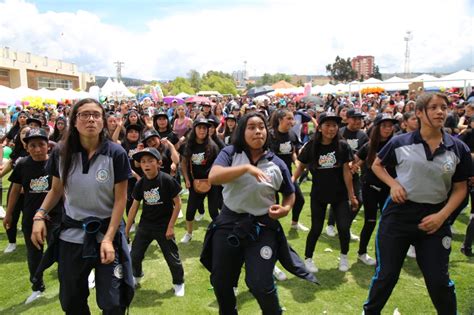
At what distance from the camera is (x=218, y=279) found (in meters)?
2.89

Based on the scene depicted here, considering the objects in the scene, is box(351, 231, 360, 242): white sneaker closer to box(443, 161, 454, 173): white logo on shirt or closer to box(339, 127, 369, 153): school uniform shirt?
box(339, 127, 369, 153): school uniform shirt

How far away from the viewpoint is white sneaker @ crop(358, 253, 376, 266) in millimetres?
4949

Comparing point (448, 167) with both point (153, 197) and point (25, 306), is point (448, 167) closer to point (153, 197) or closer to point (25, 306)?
point (153, 197)

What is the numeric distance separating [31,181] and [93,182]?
2.14 meters

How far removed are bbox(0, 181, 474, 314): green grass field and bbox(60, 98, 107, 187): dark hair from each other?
1987 millimetres

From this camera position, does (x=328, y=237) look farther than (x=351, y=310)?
Yes

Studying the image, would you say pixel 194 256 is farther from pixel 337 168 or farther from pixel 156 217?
pixel 337 168

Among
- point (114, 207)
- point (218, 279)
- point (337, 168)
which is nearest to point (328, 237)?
point (337, 168)

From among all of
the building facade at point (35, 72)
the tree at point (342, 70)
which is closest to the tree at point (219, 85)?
the tree at point (342, 70)

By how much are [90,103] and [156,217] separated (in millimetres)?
1924

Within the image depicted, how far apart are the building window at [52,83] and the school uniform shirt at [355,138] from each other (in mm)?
73931

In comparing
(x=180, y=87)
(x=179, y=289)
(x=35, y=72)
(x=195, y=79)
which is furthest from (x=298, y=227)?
(x=195, y=79)

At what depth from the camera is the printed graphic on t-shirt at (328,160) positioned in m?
4.60

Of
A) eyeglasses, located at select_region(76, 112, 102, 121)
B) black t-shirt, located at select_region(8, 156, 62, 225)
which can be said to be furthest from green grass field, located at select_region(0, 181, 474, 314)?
eyeglasses, located at select_region(76, 112, 102, 121)
